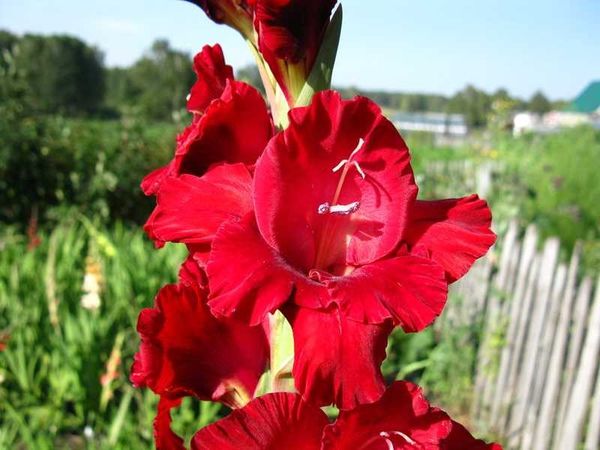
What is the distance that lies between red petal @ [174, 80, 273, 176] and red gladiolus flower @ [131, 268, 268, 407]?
6.5 inches

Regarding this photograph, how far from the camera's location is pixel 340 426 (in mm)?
810

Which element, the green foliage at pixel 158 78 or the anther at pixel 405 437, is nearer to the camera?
the anther at pixel 405 437

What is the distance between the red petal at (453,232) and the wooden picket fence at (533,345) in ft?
7.84

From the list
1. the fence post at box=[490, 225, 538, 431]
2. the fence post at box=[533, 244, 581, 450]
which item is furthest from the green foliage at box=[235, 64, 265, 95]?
the fence post at box=[490, 225, 538, 431]

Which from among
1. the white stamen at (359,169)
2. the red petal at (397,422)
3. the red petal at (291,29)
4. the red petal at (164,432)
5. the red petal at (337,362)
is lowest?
the red petal at (164,432)

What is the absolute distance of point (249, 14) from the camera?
0.94 m

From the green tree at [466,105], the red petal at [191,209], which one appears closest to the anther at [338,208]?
the red petal at [191,209]

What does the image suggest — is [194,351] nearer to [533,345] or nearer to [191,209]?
[191,209]

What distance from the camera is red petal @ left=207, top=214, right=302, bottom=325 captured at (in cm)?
71

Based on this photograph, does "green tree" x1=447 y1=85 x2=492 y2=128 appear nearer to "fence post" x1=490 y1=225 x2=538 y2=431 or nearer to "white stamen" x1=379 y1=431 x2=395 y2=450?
"fence post" x1=490 y1=225 x2=538 y2=431

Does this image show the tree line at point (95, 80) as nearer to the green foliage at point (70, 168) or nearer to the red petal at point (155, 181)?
the green foliage at point (70, 168)

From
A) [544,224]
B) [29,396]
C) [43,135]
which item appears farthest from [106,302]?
[544,224]

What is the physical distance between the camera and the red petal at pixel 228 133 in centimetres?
82

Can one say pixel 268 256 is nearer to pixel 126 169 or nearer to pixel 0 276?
pixel 0 276
